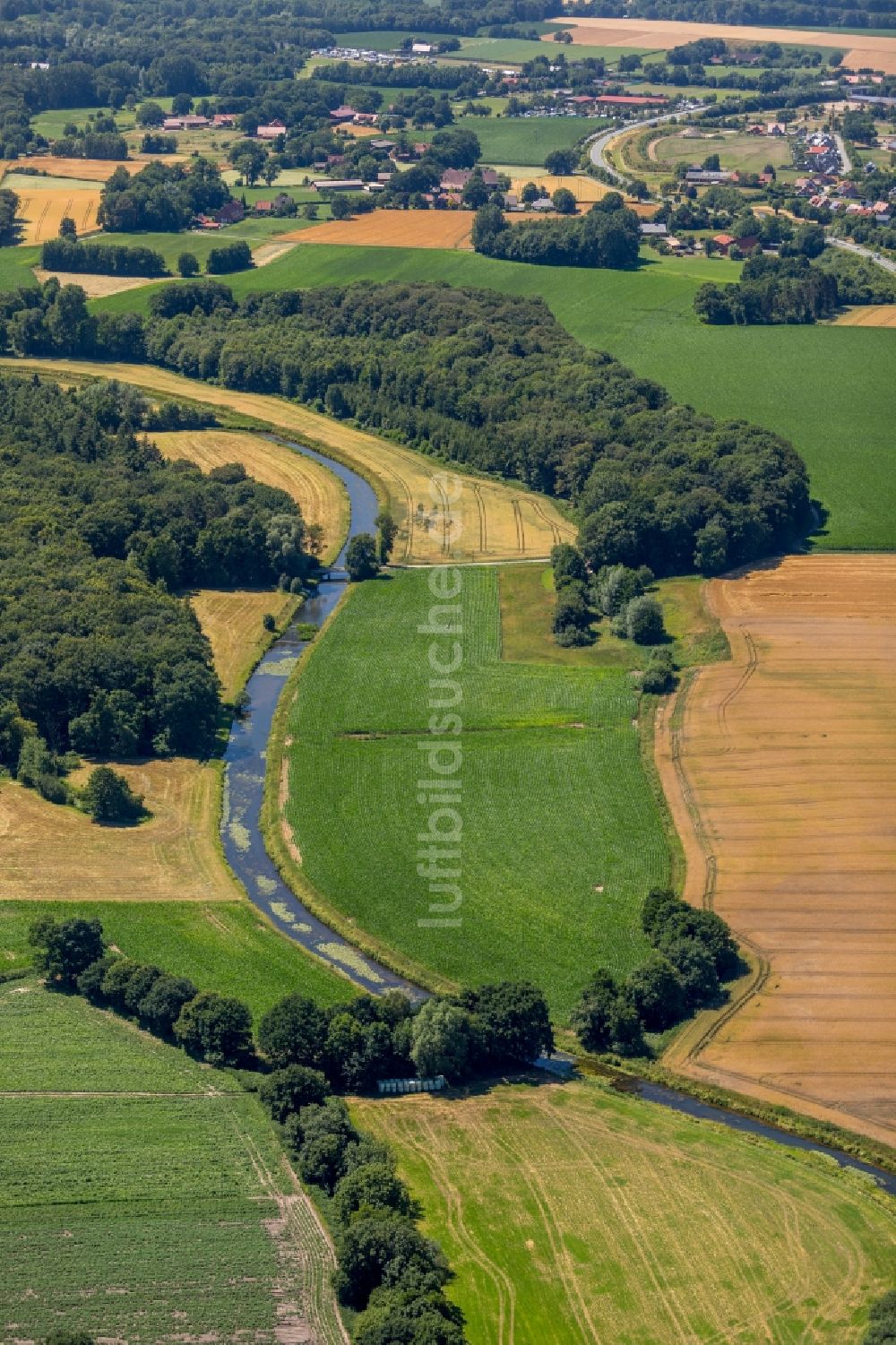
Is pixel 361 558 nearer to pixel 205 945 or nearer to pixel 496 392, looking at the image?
pixel 496 392

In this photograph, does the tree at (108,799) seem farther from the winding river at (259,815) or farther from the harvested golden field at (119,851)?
the winding river at (259,815)

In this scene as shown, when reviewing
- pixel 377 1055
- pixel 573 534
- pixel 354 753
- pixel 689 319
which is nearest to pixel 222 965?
pixel 377 1055

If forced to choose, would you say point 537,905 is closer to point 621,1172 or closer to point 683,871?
point 683,871

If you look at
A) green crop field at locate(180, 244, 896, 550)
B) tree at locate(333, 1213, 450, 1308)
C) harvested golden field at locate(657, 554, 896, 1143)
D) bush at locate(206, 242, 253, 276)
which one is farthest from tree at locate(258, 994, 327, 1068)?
bush at locate(206, 242, 253, 276)

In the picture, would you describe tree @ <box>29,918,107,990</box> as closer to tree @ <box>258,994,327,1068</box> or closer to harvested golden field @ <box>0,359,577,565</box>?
tree @ <box>258,994,327,1068</box>

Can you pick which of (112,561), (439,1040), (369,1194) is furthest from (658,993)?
(112,561)

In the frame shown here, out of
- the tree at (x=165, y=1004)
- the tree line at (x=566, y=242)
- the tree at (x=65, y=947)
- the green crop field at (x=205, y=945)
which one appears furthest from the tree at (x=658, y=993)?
the tree line at (x=566, y=242)
